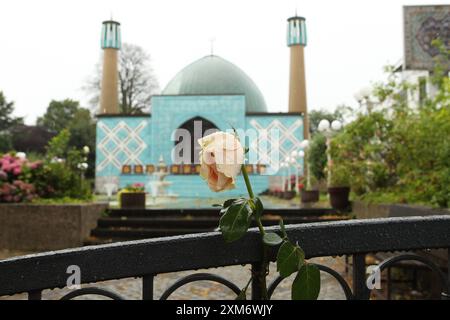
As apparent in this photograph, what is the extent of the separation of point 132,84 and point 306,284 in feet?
128

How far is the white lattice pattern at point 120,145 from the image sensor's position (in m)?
26.6

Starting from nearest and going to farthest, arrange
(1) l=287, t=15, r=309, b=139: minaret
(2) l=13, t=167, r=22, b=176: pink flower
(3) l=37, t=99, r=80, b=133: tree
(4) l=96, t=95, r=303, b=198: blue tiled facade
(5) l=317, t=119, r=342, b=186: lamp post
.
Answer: (2) l=13, t=167, r=22, b=176: pink flower
(5) l=317, t=119, r=342, b=186: lamp post
(4) l=96, t=95, r=303, b=198: blue tiled facade
(1) l=287, t=15, r=309, b=139: minaret
(3) l=37, t=99, r=80, b=133: tree

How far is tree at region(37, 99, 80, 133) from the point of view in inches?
1876

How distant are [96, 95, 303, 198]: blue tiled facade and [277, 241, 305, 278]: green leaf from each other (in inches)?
997

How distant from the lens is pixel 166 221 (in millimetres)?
9320

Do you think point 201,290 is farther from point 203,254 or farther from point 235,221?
point 235,221

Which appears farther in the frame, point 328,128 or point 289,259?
point 328,128

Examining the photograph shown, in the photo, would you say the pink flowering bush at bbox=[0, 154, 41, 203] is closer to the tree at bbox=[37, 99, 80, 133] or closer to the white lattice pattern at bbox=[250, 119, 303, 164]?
the white lattice pattern at bbox=[250, 119, 303, 164]

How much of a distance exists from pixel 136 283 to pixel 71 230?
8.56 ft

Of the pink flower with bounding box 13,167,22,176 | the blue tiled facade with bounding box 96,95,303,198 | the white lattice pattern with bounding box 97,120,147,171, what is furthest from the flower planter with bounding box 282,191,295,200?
the white lattice pattern with bounding box 97,120,147,171

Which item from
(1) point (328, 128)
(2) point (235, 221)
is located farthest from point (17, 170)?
(2) point (235, 221)

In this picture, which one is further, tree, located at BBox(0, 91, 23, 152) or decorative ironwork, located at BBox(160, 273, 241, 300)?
tree, located at BBox(0, 91, 23, 152)
